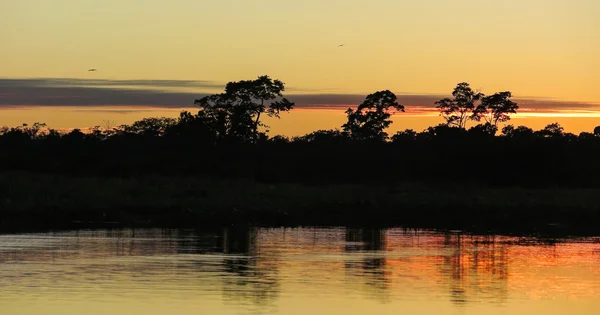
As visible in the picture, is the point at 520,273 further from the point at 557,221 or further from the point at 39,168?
the point at 39,168

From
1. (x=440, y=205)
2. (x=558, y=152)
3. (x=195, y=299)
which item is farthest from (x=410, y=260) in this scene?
(x=558, y=152)

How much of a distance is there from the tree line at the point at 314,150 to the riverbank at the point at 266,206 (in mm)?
12264

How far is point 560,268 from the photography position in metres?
29.1

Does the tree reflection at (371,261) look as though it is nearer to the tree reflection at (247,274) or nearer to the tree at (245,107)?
the tree reflection at (247,274)

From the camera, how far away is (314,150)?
90.6 m

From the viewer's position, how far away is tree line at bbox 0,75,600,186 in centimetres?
7619

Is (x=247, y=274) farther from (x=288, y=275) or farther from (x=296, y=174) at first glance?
(x=296, y=174)

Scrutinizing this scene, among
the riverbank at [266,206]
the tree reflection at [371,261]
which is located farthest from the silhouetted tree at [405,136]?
the tree reflection at [371,261]

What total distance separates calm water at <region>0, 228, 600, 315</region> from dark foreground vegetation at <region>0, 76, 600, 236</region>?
9.26m

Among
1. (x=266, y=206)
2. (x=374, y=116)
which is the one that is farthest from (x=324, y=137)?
(x=266, y=206)

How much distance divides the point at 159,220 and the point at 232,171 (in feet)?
101

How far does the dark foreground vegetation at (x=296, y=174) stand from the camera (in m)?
47.8

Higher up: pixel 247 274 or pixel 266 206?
pixel 266 206

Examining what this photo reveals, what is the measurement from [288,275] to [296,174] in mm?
50947
